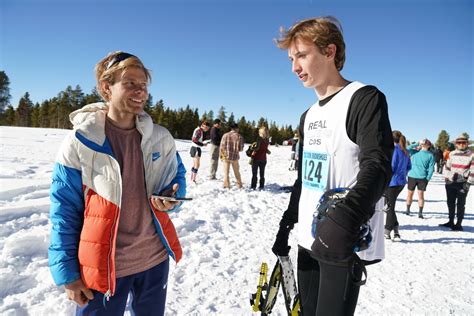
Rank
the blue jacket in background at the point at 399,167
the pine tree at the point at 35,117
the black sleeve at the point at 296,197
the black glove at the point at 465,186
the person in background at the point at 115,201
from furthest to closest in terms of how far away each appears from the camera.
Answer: the pine tree at the point at 35,117
the black glove at the point at 465,186
the blue jacket in background at the point at 399,167
the black sleeve at the point at 296,197
the person in background at the point at 115,201

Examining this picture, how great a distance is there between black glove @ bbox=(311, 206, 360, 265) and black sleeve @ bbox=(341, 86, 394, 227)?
31mm

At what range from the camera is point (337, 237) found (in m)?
1.25

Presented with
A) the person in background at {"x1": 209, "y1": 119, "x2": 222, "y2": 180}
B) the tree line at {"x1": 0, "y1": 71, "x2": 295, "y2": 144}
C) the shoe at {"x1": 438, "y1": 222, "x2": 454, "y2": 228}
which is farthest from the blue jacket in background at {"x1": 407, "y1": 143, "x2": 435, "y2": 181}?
the tree line at {"x1": 0, "y1": 71, "x2": 295, "y2": 144}

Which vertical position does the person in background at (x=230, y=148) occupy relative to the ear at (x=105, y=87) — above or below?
below

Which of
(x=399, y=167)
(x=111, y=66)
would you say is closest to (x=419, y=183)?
(x=399, y=167)

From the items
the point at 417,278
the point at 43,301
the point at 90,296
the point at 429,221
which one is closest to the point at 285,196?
the point at 429,221

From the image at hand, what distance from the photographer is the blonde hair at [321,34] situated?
1.58m

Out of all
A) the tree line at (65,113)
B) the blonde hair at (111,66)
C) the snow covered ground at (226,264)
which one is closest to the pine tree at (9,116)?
the tree line at (65,113)

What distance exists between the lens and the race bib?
1651 mm

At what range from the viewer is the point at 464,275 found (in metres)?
4.22

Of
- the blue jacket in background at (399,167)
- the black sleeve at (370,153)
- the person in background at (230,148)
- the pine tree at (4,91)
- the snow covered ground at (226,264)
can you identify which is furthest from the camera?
the pine tree at (4,91)

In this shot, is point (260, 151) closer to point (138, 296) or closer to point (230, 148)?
point (230, 148)

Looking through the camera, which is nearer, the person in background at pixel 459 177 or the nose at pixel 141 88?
the nose at pixel 141 88

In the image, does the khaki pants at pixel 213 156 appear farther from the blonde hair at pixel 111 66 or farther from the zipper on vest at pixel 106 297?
the zipper on vest at pixel 106 297
